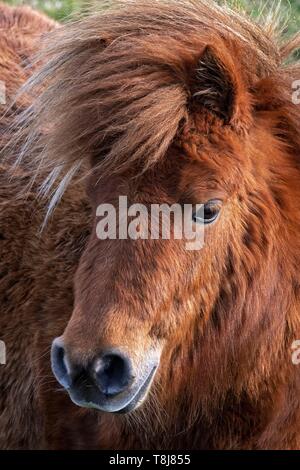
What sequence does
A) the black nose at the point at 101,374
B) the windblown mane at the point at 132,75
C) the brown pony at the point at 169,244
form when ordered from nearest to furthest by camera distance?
1. the black nose at the point at 101,374
2. the brown pony at the point at 169,244
3. the windblown mane at the point at 132,75

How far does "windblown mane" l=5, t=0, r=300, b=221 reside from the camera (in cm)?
322

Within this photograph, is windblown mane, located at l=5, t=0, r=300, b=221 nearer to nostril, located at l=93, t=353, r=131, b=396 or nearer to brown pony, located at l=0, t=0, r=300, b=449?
brown pony, located at l=0, t=0, r=300, b=449

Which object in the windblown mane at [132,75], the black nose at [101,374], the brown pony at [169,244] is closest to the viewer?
the black nose at [101,374]

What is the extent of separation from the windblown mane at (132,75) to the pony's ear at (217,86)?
0.03 m

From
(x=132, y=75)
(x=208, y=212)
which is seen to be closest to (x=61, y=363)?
A: (x=208, y=212)

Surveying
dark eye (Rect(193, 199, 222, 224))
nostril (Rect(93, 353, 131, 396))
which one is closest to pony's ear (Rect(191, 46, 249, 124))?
dark eye (Rect(193, 199, 222, 224))

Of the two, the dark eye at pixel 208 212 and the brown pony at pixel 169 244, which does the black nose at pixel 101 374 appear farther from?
the dark eye at pixel 208 212

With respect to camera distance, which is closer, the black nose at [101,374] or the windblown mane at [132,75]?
the black nose at [101,374]

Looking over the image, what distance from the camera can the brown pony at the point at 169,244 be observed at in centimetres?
310

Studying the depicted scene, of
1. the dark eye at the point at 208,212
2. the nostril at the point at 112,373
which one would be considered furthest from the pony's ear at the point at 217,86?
the nostril at the point at 112,373

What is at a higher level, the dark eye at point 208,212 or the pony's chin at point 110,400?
the dark eye at point 208,212

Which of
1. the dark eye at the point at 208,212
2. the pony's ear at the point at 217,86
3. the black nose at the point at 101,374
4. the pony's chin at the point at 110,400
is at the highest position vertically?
the pony's ear at the point at 217,86

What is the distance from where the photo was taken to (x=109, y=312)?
3018 millimetres
